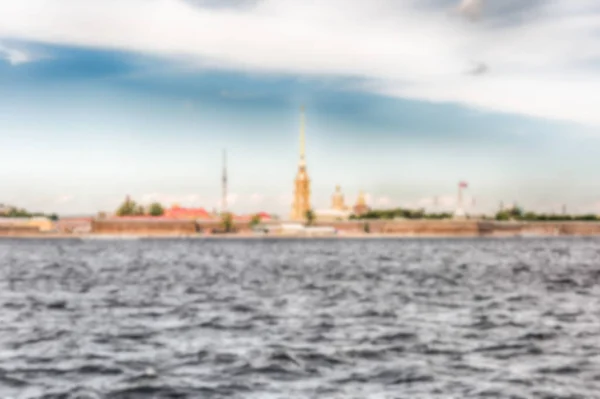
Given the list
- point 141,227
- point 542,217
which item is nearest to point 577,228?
point 542,217

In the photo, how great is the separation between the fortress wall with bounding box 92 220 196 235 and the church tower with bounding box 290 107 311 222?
22.2 m

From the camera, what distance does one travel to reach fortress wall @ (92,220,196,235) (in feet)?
394

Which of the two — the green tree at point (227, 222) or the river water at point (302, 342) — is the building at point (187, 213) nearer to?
the green tree at point (227, 222)

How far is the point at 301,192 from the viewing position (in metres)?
139

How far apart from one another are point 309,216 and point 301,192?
5.98m

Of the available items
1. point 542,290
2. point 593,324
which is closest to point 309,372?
point 593,324

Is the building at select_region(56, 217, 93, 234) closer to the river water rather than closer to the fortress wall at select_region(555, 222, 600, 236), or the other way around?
the fortress wall at select_region(555, 222, 600, 236)

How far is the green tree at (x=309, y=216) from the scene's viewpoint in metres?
132

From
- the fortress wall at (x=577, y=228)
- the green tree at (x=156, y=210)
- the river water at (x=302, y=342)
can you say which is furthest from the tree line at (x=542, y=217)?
the river water at (x=302, y=342)

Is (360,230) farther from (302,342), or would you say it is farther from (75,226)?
(302,342)

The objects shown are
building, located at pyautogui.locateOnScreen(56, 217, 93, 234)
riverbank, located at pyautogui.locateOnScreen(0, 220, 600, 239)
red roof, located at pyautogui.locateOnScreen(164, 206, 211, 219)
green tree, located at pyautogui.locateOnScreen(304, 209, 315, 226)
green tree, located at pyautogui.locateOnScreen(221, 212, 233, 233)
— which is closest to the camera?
riverbank, located at pyautogui.locateOnScreen(0, 220, 600, 239)

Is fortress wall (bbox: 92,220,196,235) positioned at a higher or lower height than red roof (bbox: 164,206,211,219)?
lower

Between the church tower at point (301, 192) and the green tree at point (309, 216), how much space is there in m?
1.06

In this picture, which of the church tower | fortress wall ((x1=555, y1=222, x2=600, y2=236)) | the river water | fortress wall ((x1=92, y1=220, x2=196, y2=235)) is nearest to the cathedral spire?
the church tower
